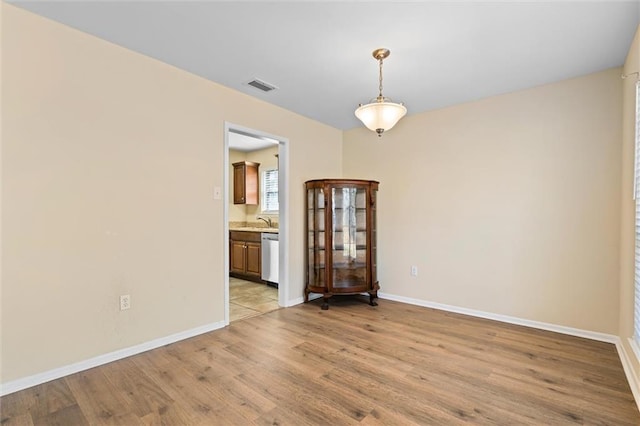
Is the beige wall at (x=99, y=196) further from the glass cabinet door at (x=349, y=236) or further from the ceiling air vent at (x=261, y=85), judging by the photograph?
the glass cabinet door at (x=349, y=236)

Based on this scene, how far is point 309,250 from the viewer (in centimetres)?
416

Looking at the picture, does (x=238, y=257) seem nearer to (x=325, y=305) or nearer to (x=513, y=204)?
(x=325, y=305)

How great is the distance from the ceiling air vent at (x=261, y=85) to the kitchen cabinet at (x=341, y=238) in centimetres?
127

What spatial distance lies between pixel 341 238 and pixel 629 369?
2.78 metres

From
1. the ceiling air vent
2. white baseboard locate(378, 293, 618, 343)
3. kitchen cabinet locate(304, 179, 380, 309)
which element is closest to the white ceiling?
the ceiling air vent

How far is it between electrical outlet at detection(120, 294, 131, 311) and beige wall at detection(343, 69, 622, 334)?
301 centimetres

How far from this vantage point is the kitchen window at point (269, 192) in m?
6.15

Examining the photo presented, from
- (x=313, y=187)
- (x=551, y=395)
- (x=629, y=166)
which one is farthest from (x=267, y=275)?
(x=629, y=166)

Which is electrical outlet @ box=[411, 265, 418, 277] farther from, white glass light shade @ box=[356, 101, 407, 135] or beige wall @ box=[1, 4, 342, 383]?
beige wall @ box=[1, 4, 342, 383]

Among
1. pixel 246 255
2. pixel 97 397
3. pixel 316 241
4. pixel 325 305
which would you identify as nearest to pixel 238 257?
pixel 246 255

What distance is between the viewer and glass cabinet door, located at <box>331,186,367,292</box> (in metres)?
4.06

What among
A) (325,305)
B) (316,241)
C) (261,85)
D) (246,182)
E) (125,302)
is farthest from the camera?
(246,182)

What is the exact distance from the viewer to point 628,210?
2.50 m

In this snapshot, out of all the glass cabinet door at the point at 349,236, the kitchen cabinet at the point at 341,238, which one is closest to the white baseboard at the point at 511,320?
Answer: the kitchen cabinet at the point at 341,238
